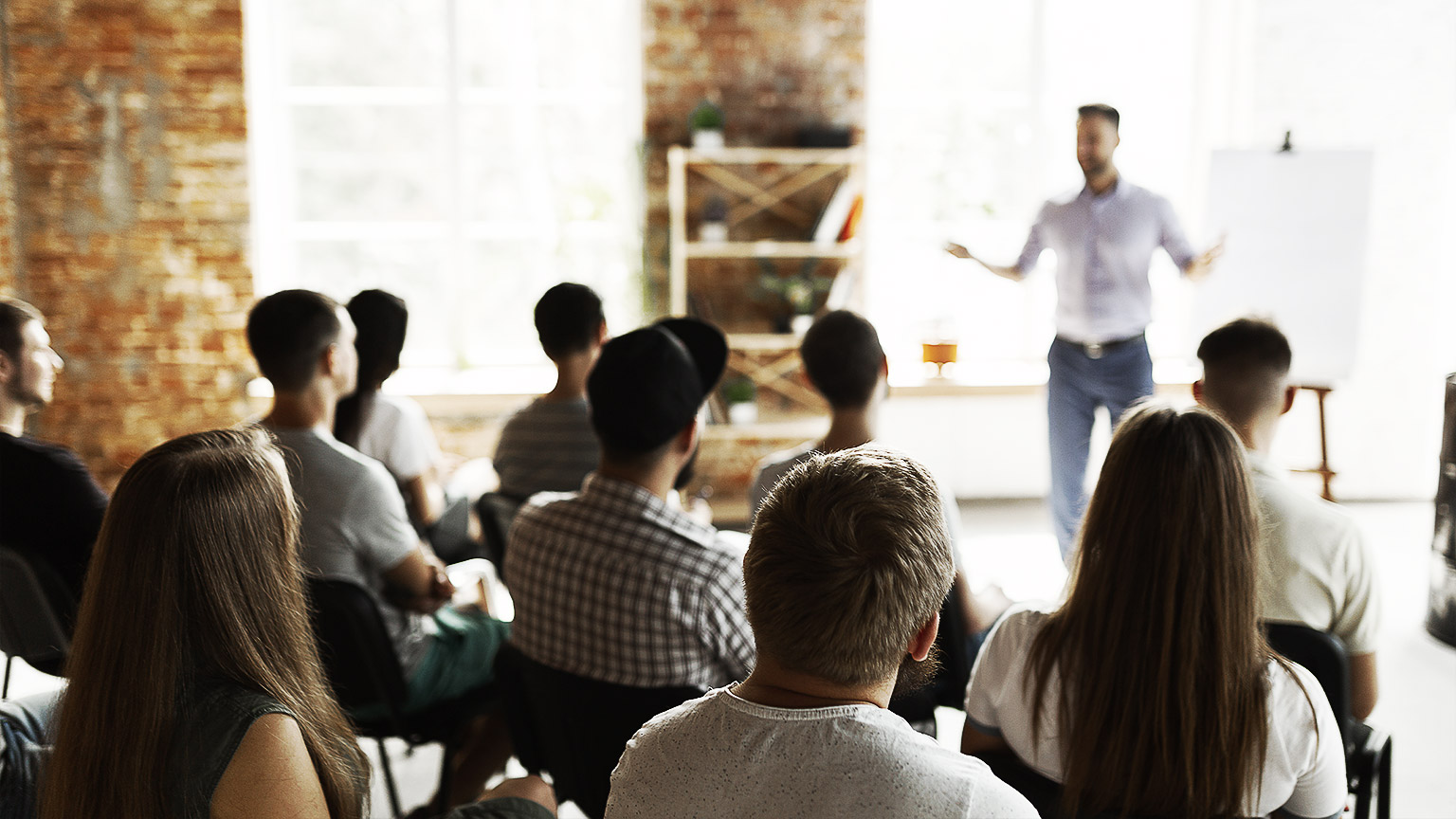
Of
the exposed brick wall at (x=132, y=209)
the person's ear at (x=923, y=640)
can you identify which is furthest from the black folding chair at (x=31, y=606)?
the exposed brick wall at (x=132, y=209)

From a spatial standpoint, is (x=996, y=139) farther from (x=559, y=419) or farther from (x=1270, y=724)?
(x=1270, y=724)

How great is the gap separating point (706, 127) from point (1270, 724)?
4.35 m

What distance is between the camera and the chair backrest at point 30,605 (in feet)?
6.99

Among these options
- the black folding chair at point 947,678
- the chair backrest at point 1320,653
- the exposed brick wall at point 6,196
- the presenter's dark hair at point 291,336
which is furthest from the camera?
the exposed brick wall at point 6,196

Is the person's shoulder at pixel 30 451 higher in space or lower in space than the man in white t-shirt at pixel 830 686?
lower

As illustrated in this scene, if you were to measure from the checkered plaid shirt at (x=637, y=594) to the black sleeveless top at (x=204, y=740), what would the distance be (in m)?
0.71

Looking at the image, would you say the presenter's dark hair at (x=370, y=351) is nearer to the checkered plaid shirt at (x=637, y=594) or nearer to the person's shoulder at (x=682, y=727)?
the checkered plaid shirt at (x=637, y=594)

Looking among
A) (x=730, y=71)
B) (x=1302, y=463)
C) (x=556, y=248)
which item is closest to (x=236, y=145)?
(x=556, y=248)

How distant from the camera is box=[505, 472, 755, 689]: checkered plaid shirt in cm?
179

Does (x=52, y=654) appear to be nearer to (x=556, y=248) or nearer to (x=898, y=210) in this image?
(x=556, y=248)

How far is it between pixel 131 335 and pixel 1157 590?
17.7 ft

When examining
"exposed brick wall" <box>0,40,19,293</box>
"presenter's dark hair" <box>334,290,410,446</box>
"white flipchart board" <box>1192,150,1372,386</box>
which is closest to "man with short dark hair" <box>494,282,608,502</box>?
"presenter's dark hair" <box>334,290,410,446</box>

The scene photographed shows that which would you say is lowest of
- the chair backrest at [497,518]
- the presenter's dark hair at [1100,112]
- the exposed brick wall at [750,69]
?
the chair backrest at [497,518]

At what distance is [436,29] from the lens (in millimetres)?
5672
